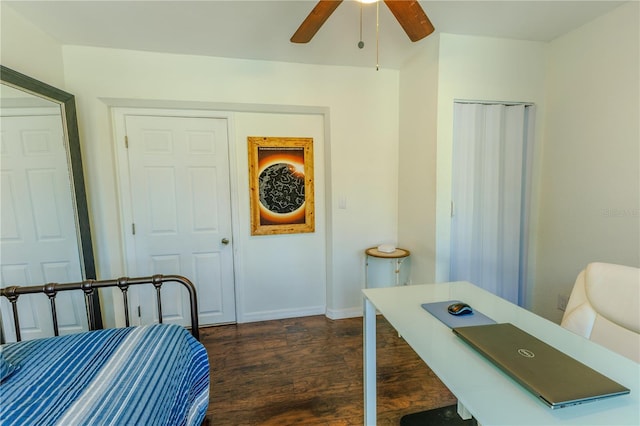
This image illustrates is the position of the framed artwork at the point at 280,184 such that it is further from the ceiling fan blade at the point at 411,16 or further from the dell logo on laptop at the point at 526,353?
the dell logo on laptop at the point at 526,353

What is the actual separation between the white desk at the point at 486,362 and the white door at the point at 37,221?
2078mm

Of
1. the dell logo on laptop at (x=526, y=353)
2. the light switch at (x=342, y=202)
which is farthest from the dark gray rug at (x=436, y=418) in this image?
the light switch at (x=342, y=202)

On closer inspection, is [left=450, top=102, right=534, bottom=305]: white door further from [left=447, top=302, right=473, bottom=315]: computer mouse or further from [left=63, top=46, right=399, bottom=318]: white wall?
[left=447, top=302, right=473, bottom=315]: computer mouse

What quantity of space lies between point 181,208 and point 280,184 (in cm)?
91

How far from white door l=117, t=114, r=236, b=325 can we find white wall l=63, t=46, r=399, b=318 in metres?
0.15

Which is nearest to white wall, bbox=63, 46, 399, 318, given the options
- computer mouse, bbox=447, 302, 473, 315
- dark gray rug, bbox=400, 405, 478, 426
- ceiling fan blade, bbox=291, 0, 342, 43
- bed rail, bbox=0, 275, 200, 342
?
bed rail, bbox=0, 275, 200, 342

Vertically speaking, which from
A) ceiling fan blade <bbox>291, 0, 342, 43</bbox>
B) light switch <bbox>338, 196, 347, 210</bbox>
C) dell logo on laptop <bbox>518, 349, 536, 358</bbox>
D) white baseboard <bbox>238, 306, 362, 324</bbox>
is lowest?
white baseboard <bbox>238, 306, 362, 324</bbox>

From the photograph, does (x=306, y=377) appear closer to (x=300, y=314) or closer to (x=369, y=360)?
(x=369, y=360)

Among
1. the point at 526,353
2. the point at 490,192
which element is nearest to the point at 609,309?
the point at 526,353

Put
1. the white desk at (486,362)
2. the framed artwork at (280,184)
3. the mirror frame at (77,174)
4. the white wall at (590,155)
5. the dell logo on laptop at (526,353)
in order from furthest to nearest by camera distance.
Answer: the framed artwork at (280,184)
the mirror frame at (77,174)
the white wall at (590,155)
the dell logo on laptop at (526,353)
the white desk at (486,362)

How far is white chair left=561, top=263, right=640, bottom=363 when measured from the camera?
3.59ft

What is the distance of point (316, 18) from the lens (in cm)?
141

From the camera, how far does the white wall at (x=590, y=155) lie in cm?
188

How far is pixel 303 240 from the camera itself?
9.82ft
